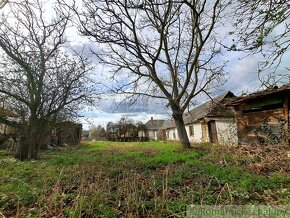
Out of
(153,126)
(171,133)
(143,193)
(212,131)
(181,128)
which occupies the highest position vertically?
(153,126)

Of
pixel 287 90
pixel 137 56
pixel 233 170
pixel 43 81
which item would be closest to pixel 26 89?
pixel 43 81

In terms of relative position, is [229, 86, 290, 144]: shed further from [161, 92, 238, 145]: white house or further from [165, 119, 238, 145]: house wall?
[161, 92, 238, 145]: white house

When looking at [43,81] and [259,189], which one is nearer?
[259,189]

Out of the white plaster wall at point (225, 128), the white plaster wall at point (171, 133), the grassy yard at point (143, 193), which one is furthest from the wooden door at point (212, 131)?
the white plaster wall at point (171, 133)

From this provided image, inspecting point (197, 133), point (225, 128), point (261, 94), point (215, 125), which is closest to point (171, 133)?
point (197, 133)

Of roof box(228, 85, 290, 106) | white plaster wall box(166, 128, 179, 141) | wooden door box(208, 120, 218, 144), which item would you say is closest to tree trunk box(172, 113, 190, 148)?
roof box(228, 85, 290, 106)

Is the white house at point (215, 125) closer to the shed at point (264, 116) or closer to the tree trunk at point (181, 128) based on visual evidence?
the tree trunk at point (181, 128)

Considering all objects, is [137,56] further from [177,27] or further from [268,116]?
[268,116]

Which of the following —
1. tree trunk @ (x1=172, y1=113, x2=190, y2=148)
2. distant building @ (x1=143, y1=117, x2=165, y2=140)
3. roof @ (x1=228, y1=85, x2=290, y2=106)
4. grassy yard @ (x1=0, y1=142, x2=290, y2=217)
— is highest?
distant building @ (x1=143, y1=117, x2=165, y2=140)

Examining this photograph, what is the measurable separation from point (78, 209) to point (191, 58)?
14027mm

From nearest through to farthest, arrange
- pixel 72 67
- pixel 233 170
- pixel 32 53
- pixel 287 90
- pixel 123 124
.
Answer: pixel 233 170
pixel 287 90
pixel 32 53
pixel 72 67
pixel 123 124

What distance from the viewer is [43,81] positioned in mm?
13547

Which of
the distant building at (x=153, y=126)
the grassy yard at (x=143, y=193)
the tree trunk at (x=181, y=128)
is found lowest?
the grassy yard at (x=143, y=193)

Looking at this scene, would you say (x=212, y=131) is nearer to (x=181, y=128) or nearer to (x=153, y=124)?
(x=181, y=128)
